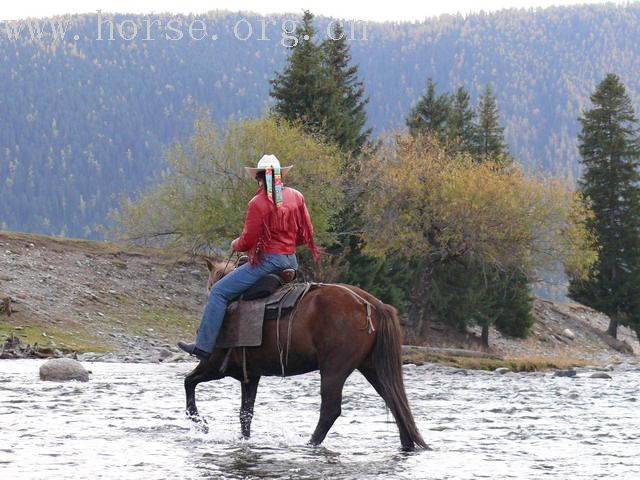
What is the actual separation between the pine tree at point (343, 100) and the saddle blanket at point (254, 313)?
36.9 m

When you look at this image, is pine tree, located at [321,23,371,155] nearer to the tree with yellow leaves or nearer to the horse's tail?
the tree with yellow leaves

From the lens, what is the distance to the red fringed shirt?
1298cm

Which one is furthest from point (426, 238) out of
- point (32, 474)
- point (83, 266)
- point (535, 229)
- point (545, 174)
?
point (32, 474)

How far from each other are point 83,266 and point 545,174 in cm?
2353

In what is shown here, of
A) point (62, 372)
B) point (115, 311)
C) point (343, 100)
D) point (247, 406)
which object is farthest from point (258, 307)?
point (343, 100)

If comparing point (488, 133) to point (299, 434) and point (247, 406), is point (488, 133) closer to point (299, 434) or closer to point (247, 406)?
point (299, 434)

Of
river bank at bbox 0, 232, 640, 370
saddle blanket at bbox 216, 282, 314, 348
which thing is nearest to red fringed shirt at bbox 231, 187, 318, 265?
saddle blanket at bbox 216, 282, 314, 348

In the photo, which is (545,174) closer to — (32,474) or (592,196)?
(592,196)

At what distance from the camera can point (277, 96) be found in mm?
52500

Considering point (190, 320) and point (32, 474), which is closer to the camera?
Answer: point (32, 474)

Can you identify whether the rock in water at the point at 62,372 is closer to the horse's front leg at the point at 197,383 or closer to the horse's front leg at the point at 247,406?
the horse's front leg at the point at 197,383

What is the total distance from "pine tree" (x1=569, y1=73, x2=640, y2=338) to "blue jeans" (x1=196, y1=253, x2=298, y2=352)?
169ft

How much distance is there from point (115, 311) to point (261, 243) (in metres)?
31.9

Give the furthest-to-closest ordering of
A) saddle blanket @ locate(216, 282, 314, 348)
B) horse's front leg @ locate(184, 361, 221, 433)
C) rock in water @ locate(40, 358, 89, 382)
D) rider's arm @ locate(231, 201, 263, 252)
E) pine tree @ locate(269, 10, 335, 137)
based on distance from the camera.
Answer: pine tree @ locate(269, 10, 335, 137) < rock in water @ locate(40, 358, 89, 382) < horse's front leg @ locate(184, 361, 221, 433) < rider's arm @ locate(231, 201, 263, 252) < saddle blanket @ locate(216, 282, 314, 348)
